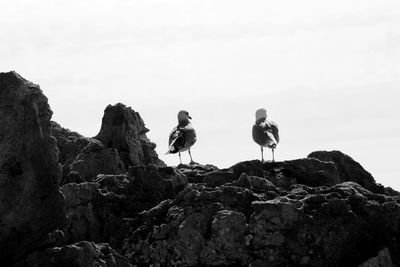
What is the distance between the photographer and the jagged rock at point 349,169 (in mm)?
23859

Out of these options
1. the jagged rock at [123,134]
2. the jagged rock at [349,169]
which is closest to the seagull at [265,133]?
the jagged rock at [123,134]

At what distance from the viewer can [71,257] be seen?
1503cm

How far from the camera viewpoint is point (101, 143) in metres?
26.8

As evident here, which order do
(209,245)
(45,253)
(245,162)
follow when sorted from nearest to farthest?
(45,253) → (209,245) → (245,162)

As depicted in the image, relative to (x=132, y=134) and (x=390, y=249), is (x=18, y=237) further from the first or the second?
(x=132, y=134)

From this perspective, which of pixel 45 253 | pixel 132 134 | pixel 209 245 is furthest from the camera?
pixel 132 134

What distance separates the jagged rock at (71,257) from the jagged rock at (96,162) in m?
9.31

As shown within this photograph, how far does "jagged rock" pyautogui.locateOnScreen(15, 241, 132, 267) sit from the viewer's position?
49.1 ft

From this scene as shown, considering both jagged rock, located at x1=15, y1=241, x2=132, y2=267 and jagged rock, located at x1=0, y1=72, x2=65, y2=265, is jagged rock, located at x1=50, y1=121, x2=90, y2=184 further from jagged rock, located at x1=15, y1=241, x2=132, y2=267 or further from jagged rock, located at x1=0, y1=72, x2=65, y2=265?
jagged rock, located at x1=15, y1=241, x2=132, y2=267

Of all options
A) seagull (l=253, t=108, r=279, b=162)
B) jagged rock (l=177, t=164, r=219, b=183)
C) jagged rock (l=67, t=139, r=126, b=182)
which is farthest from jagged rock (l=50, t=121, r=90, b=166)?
seagull (l=253, t=108, r=279, b=162)

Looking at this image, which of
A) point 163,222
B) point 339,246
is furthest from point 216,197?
point 339,246

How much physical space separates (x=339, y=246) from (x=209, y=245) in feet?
8.11

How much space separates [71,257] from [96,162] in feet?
34.1

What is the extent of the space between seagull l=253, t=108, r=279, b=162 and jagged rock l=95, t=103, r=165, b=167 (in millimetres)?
7415
